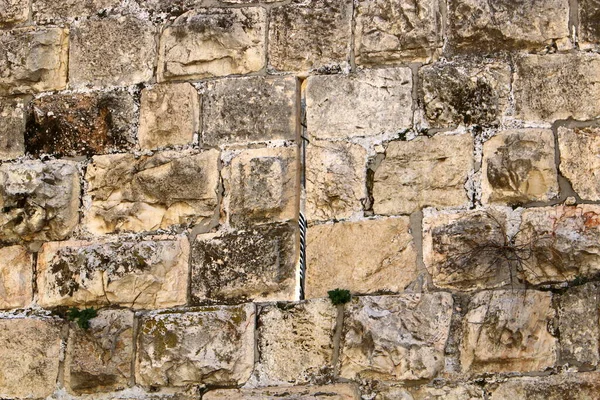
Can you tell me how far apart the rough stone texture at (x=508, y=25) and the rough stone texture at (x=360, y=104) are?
31cm

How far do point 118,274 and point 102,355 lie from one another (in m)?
0.37

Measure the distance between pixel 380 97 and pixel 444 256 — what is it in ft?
2.55

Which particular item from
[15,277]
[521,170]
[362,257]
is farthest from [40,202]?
[521,170]

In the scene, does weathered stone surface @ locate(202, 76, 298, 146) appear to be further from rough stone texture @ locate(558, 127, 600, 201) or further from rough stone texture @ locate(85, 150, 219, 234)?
rough stone texture @ locate(558, 127, 600, 201)

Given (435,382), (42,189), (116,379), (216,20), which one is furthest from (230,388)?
(216,20)

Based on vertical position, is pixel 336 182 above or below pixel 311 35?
below

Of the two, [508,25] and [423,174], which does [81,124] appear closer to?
[423,174]

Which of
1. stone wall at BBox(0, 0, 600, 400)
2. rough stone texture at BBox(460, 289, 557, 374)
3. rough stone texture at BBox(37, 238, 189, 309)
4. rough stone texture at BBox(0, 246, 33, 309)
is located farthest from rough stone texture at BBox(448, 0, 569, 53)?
rough stone texture at BBox(0, 246, 33, 309)

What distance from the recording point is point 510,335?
164 inches

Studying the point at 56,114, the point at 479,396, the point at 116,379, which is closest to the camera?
the point at 479,396

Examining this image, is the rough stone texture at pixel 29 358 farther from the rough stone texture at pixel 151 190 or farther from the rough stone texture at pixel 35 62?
the rough stone texture at pixel 35 62

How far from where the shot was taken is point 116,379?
4566mm

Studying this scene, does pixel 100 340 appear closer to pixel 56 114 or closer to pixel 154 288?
pixel 154 288

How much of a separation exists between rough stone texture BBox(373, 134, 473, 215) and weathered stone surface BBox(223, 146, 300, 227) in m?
0.38
